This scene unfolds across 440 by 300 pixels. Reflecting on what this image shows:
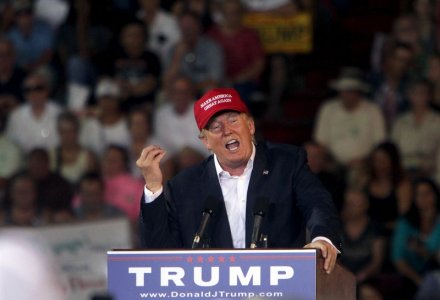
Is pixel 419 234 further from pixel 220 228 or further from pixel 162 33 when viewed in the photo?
pixel 220 228

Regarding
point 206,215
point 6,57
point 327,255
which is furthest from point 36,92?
point 327,255

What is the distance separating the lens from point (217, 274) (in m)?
4.99

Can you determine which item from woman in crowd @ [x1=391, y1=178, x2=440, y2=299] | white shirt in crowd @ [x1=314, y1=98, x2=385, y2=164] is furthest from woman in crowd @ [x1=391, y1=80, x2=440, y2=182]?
woman in crowd @ [x1=391, y1=178, x2=440, y2=299]

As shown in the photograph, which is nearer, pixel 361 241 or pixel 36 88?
pixel 361 241

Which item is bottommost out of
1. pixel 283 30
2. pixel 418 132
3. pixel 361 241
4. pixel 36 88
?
pixel 361 241

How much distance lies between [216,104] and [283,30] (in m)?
7.54

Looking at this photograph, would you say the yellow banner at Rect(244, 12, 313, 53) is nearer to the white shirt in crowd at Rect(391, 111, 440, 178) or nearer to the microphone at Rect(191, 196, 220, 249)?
the white shirt in crowd at Rect(391, 111, 440, 178)

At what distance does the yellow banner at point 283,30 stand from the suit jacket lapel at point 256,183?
7.21 meters

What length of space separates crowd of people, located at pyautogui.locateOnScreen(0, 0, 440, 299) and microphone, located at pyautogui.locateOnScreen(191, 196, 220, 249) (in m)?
4.99

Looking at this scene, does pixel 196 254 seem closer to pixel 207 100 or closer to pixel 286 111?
pixel 207 100

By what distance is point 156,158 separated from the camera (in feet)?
17.4

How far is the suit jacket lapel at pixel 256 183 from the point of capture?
570cm

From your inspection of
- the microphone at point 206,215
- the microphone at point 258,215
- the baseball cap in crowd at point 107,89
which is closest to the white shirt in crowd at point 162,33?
the baseball cap in crowd at point 107,89

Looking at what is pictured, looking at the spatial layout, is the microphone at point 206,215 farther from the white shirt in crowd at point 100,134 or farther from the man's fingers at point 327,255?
the white shirt in crowd at point 100,134
